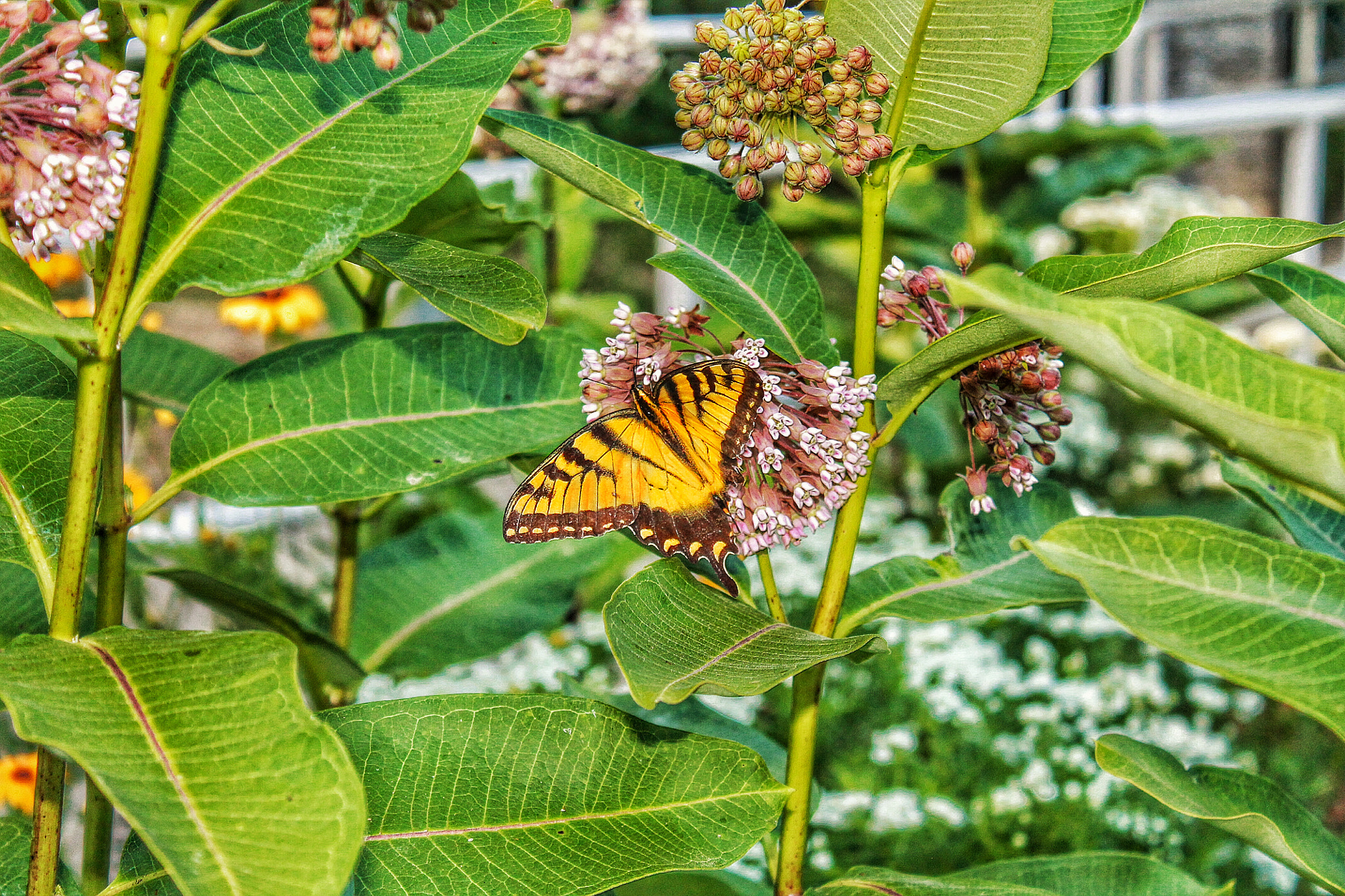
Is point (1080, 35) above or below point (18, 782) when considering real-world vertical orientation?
above

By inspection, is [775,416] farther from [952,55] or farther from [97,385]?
[97,385]

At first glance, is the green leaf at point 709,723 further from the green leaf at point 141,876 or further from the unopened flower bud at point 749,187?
the unopened flower bud at point 749,187

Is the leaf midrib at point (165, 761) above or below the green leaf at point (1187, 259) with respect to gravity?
below

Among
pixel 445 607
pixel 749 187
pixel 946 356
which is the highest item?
pixel 749 187

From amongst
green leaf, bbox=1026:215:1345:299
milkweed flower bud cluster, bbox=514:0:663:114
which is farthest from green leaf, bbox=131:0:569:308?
milkweed flower bud cluster, bbox=514:0:663:114

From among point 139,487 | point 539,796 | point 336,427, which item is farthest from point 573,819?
point 139,487

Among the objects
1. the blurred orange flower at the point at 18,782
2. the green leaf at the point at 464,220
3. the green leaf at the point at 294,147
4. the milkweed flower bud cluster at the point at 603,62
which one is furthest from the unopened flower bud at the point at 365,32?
the milkweed flower bud cluster at the point at 603,62

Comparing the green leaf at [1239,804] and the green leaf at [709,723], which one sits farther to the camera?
the green leaf at [709,723]
